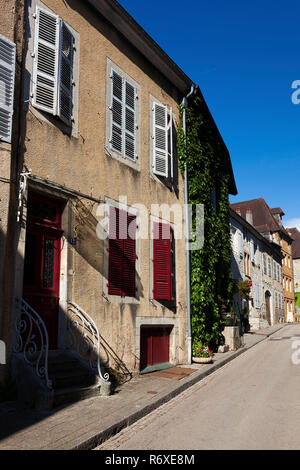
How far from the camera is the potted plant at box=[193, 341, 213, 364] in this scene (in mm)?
10133

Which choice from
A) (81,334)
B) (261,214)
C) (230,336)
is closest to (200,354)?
(230,336)

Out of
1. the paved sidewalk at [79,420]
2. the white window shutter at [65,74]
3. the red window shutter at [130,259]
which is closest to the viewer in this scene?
the paved sidewalk at [79,420]

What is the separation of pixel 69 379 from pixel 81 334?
1.01 m

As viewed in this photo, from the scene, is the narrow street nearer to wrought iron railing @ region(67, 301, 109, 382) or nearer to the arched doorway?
wrought iron railing @ region(67, 301, 109, 382)

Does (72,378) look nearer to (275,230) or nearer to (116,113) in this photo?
(116,113)

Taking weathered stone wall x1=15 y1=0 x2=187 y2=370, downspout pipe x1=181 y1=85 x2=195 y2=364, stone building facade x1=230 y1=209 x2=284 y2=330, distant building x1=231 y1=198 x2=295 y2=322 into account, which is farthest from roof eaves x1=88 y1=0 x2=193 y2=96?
distant building x1=231 y1=198 x2=295 y2=322

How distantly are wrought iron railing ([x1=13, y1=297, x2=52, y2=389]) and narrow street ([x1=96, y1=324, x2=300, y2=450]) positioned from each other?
147 cm

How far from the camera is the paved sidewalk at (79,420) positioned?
4.28 m

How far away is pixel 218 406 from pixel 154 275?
3.65 m

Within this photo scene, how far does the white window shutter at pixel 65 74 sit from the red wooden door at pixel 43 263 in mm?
1699

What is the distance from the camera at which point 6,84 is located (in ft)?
20.7

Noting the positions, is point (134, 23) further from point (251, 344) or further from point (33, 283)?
point (251, 344)

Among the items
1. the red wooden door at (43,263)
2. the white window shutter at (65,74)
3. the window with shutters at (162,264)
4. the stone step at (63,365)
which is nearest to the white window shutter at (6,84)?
the white window shutter at (65,74)

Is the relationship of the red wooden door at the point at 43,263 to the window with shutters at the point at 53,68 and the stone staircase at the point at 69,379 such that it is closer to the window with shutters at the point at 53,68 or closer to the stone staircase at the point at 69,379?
the stone staircase at the point at 69,379
